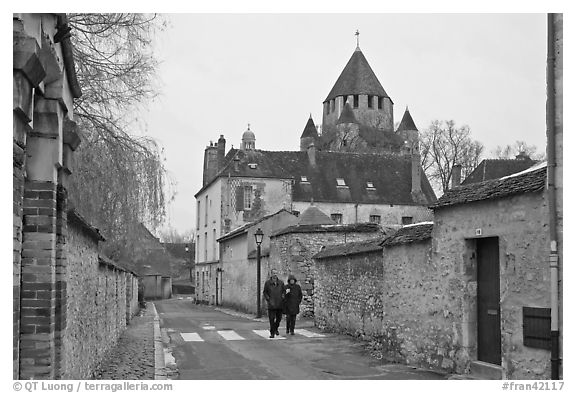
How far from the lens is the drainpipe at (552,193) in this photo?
760 centimetres

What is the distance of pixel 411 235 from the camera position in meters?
11.8

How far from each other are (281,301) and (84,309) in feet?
30.5

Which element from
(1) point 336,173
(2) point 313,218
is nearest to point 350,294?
(2) point 313,218

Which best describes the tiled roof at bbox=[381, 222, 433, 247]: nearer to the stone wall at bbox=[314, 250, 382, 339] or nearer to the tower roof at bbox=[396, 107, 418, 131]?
the stone wall at bbox=[314, 250, 382, 339]

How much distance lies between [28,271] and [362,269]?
10.4 meters

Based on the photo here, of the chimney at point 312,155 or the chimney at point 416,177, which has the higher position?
the chimney at point 312,155

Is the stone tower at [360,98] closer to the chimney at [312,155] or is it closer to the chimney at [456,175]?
the chimney at [312,155]

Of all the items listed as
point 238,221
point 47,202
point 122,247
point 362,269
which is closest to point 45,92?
point 47,202

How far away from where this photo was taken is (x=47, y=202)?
6.14m

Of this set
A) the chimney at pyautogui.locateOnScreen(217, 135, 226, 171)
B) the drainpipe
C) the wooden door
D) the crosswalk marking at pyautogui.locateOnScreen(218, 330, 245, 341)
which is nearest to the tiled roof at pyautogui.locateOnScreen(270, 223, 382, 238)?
the crosswalk marking at pyautogui.locateOnScreen(218, 330, 245, 341)

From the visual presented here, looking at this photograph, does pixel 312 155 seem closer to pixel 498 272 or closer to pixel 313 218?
pixel 313 218

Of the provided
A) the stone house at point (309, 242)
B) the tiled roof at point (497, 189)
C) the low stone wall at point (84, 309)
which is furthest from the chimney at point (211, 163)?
the tiled roof at point (497, 189)

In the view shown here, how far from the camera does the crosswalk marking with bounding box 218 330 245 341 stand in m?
17.2

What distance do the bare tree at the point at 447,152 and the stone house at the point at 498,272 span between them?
44.5 meters
